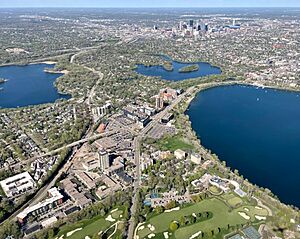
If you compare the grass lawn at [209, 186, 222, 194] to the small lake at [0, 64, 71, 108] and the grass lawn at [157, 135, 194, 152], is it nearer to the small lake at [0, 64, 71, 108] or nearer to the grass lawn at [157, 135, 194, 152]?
the grass lawn at [157, 135, 194, 152]

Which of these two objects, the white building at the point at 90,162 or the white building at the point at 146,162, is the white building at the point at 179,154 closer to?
the white building at the point at 146,162

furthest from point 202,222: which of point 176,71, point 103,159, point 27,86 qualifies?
point 176,71

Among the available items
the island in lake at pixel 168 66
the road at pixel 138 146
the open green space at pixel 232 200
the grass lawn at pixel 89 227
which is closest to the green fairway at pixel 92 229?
the grass lawn at pixel 89 227

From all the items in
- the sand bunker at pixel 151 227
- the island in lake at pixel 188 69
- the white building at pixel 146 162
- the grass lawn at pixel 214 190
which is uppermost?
the island in lake at pixel 188 69

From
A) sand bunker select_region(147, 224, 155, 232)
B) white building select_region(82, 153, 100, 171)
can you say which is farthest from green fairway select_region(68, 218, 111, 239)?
white building select_region(82, 153, 100, 171)

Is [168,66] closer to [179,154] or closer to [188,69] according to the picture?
[188,69]

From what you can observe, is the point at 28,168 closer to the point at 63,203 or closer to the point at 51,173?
the point at 51,173

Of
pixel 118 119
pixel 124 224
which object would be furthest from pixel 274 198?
pixel 118 119
